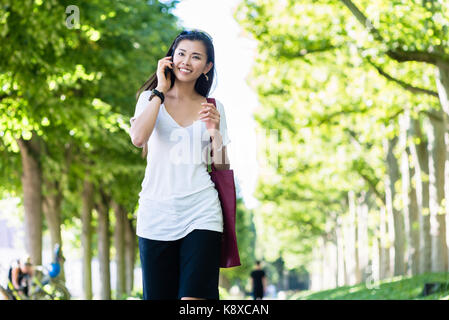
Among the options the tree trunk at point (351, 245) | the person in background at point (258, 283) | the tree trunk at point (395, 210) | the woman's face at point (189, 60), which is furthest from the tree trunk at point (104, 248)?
the woman's face at point (189, 60)

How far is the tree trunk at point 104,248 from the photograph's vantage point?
73.7ft

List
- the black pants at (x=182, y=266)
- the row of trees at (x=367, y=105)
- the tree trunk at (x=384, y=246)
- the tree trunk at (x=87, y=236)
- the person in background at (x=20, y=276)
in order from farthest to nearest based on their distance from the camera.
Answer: the tree trunk at (x=384, y=246)
the tree trunk at (x=87, y=236)
the person in background at (x=20, y=276)
the row of trees at (x=367, y=105)
the black pants at (x=182, y=266)

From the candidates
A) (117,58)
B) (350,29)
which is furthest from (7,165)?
(350,29)

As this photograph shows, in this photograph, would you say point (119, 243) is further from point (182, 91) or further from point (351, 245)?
point (182, 91)

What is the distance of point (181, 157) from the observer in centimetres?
346

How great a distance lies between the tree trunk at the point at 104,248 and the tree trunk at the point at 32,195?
4.49m

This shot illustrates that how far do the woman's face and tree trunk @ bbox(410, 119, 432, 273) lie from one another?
51.6ft

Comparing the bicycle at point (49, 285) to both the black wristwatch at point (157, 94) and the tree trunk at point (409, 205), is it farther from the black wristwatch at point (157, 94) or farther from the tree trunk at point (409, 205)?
the tree trunk at point (409, 205)

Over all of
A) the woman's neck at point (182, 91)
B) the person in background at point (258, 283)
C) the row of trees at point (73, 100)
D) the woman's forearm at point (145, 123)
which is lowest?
the person in background at point (258, 283)

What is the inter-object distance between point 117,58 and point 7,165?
13.8 ft

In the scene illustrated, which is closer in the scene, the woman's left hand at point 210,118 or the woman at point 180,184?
the woman at point 180,184

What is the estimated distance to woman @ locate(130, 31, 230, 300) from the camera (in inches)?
130

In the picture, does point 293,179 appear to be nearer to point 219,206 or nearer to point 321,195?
point 321,195
